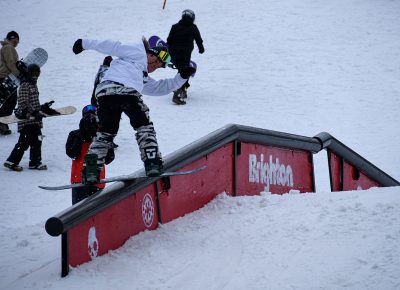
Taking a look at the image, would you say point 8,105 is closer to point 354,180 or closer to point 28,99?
point 28,99

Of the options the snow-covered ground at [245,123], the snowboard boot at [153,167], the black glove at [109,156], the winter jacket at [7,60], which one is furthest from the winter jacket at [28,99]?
the snowboard boot at [153,167]

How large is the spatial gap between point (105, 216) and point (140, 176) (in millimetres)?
556

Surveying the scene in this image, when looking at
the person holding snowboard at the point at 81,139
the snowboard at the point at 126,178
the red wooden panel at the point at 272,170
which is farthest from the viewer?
the red wooden panel at the point at 272,170

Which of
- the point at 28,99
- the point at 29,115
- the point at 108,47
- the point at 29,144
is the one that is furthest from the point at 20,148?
the point at 108,47

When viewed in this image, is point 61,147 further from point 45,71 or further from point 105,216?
point 105,216

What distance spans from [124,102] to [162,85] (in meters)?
0.75

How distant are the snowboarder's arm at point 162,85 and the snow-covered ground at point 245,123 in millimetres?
1219

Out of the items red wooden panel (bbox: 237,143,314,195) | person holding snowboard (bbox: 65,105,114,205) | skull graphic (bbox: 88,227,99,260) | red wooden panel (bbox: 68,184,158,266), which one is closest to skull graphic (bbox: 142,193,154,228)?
red wooden panel (bbox: 68,184,158,266)

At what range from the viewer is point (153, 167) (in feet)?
17.2

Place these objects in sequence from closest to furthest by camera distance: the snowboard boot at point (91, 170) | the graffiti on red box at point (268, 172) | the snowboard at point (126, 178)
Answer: the snowboard at point (126, 178) → the snowboard boot at point (91, 170) → the graffiti on red box at point (268, 172)

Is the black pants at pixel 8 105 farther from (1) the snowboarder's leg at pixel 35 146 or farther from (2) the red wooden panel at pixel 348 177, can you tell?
(2) the red wooden panel at pixel 348 177

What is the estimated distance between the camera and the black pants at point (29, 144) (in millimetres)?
9391

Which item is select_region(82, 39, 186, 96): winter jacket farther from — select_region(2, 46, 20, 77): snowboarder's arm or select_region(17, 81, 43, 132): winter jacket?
select_region(2, 46, 20, 77): snowboarder's arm

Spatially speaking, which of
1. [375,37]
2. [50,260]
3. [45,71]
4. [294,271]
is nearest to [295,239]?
[294,271]
